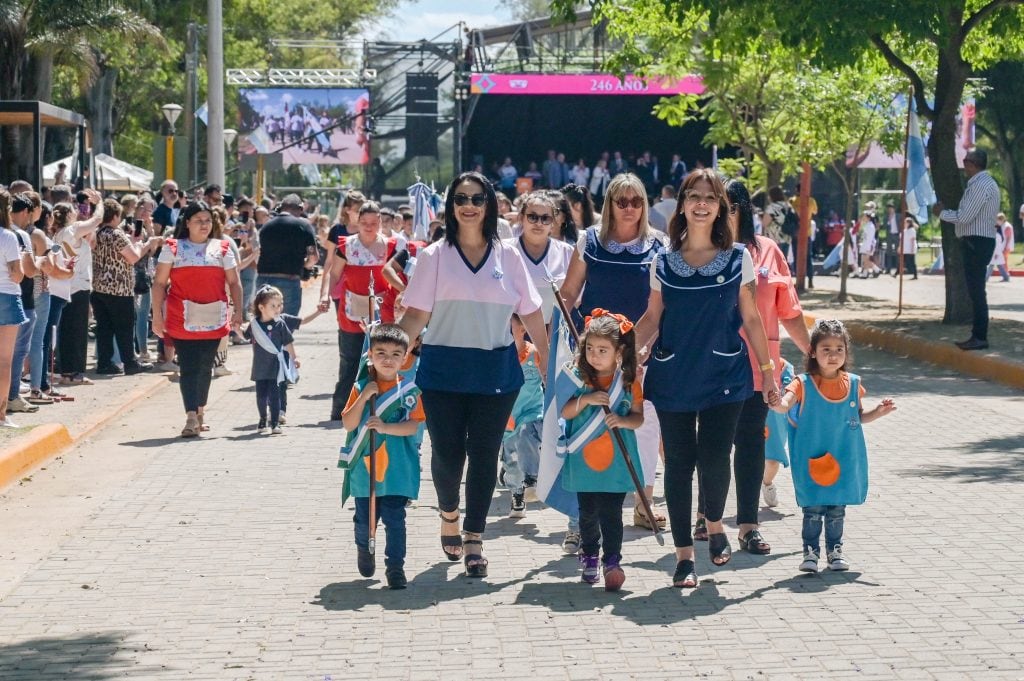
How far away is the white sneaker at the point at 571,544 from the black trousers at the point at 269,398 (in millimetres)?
4922

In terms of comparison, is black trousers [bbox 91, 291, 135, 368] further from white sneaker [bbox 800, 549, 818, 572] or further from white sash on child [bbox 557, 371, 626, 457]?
white sneaker [bbox 800, 549, 818, 572]

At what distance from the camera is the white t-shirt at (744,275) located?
727 cm

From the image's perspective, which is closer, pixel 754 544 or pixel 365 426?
pixel 365 426

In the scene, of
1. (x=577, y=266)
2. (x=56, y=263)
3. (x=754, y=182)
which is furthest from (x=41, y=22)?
(x=577, y=266)

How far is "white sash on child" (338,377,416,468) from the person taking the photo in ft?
24.3

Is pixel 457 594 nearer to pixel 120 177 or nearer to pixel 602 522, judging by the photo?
pixel 602 522

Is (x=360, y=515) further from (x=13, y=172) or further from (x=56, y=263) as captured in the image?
(x=13, y=172)

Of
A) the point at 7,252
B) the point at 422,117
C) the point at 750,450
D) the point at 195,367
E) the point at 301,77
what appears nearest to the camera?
the point at 750,450

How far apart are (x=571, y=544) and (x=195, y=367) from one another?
510cm

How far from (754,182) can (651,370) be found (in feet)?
90.6

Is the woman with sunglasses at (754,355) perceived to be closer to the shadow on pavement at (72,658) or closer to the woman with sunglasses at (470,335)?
the woman with sunglasses at (470,335)

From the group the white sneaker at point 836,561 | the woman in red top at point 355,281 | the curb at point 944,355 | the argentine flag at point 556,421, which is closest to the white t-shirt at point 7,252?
the woman in red top at point 355,281

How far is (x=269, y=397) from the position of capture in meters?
12.7

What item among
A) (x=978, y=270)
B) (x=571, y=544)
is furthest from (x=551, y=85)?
(x=571, y=544)
